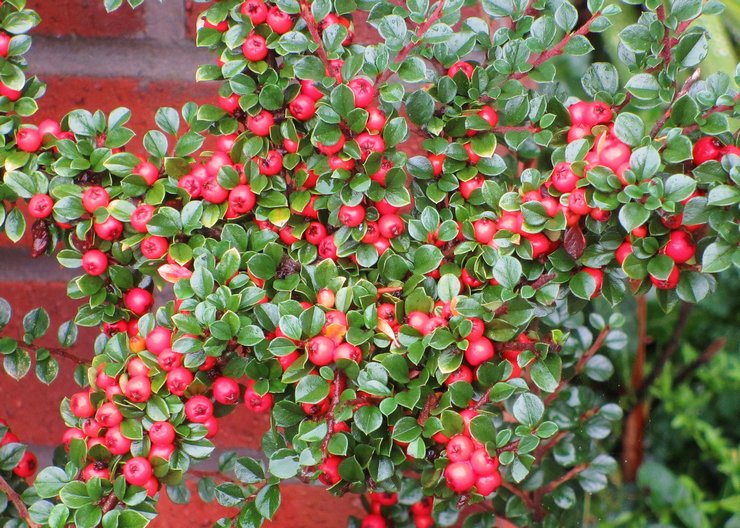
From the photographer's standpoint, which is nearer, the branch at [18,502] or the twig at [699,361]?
the branch at [18,502]

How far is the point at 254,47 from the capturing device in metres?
0.65

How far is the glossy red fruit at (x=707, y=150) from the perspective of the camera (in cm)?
58

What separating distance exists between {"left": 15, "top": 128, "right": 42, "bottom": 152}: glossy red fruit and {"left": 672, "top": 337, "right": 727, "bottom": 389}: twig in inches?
43.5

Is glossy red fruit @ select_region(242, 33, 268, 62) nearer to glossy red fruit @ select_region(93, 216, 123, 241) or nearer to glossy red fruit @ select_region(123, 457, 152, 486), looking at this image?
glossy red fruit @ select_region(93, 216, 123, 241)

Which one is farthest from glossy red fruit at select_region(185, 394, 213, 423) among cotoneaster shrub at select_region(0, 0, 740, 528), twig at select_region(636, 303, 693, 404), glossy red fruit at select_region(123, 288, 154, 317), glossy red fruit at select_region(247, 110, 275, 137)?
twig at select_region(636, 303, 693, 404)

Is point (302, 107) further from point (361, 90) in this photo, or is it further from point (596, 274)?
point (596, 274)

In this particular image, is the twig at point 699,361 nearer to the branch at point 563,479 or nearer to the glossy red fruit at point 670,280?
the branch at point 563,479

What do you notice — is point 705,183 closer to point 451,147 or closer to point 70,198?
point 451,147

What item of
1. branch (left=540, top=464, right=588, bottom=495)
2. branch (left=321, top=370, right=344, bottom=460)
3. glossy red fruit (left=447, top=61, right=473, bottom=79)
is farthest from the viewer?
branch (left=540, top=464, right=588, bottom=495)

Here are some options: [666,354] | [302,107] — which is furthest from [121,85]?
[666,354]

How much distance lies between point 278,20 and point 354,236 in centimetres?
19

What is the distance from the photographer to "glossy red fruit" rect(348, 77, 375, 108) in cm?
62

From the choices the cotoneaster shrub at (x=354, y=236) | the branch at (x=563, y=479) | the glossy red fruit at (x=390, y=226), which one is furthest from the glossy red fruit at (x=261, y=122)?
the branch at (x=563, y=479)

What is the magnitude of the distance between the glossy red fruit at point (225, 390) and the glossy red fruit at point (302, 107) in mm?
225
